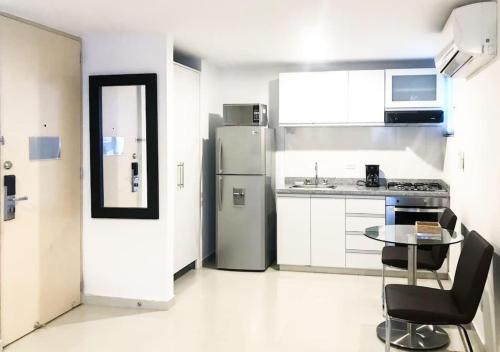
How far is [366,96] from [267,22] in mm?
2082

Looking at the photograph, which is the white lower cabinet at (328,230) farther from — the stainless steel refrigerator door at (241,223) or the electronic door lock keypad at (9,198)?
the electronic door lock keypad at (9,198)

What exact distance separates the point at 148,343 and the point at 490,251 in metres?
2.42

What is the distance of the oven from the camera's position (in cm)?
520

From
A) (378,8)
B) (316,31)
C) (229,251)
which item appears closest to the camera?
(378,8)

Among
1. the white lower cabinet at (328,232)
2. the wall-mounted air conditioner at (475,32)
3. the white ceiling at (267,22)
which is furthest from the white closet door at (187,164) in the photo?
the wall-mounted air conditioner at (475,32)

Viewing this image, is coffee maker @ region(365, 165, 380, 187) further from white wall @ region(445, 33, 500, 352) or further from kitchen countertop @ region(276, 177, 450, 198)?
white wall @ region(445, 33, 500, 352)

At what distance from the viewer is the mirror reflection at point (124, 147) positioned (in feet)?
14.5

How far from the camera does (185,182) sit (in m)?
5.33

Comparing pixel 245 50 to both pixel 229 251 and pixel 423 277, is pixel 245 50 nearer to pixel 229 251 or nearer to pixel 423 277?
pixel 229 251

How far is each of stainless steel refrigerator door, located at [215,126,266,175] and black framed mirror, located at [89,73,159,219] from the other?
4.43 ft

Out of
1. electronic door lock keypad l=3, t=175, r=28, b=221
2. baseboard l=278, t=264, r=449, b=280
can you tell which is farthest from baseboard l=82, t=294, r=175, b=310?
baseboard l=278, t=264, r=449, b=280

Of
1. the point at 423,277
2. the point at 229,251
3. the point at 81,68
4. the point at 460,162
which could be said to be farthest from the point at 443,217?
the point at 81,68

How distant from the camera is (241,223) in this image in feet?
18.5

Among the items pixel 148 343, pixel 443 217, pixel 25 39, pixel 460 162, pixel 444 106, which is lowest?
pixel 148 343
